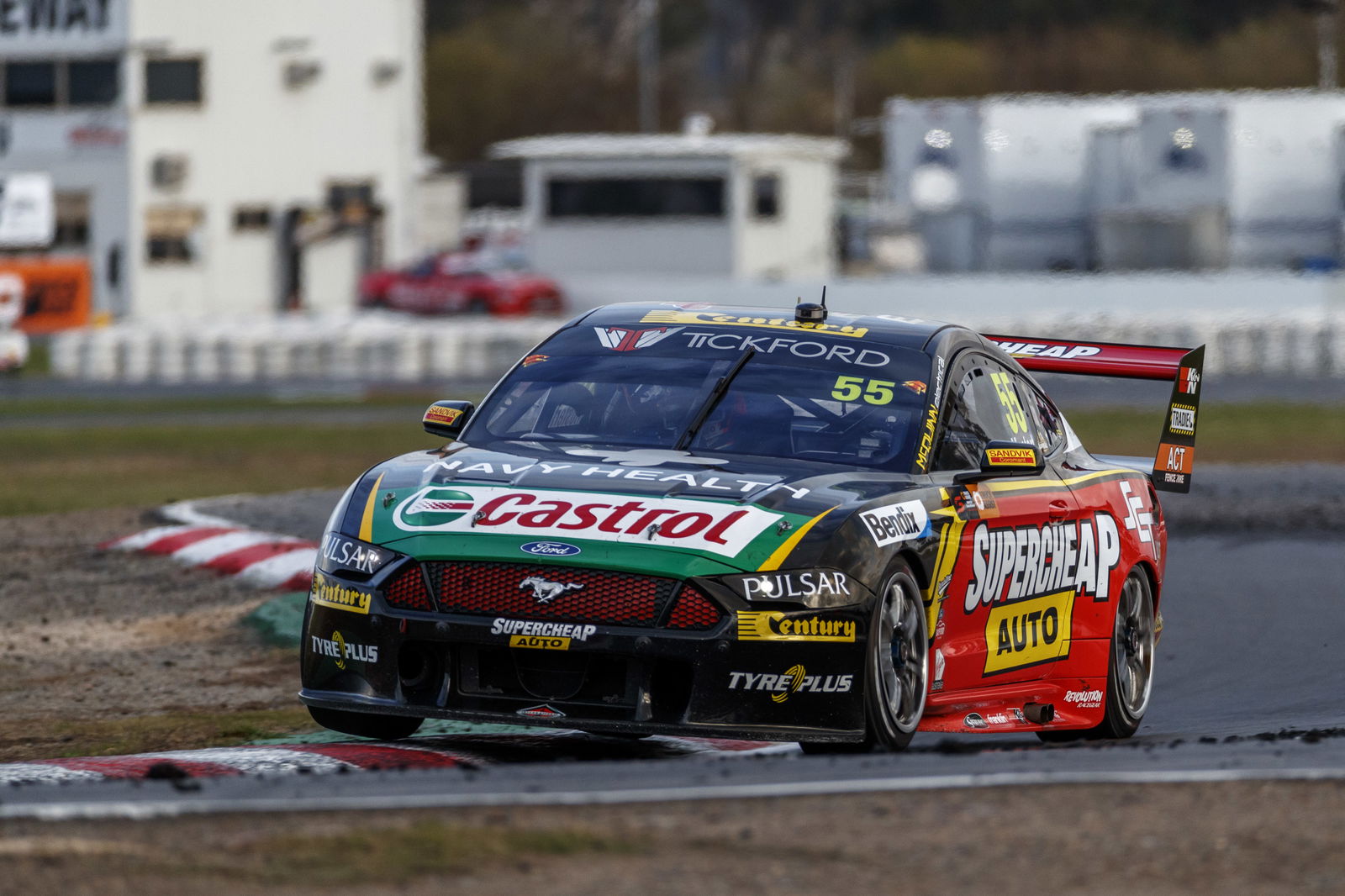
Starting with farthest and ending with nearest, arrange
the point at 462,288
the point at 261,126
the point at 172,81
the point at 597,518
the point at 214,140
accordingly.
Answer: the point at 261,126 → the point at 214,140 → the point at 172,81 → the point at 462,288 → the point at 597,518

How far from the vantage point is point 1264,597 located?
11539mm

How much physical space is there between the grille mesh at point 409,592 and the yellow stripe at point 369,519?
0.21m

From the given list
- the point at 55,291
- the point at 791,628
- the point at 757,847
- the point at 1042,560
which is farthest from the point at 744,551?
the point at 55,291

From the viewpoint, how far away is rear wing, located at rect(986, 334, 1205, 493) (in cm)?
903

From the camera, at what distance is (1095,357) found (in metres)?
9.08

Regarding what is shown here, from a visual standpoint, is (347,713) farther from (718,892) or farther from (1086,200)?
(1086,200)

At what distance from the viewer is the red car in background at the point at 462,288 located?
134ft

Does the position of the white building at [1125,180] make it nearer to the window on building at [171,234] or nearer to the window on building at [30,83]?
the window on building at [171,234]

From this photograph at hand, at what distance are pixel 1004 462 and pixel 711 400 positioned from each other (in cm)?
95

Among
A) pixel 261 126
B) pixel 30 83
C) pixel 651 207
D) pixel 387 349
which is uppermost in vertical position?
pixel 30 83

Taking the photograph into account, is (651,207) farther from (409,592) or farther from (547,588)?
(547,588)

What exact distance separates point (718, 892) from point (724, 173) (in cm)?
3603

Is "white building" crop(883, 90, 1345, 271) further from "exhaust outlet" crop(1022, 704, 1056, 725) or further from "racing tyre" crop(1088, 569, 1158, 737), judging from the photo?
"exhaust outlet" crop(1022, 704, 1056, 725)

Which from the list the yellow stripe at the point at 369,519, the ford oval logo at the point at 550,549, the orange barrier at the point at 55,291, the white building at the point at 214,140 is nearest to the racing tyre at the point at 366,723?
the yellow stripe at the point at 369,519
